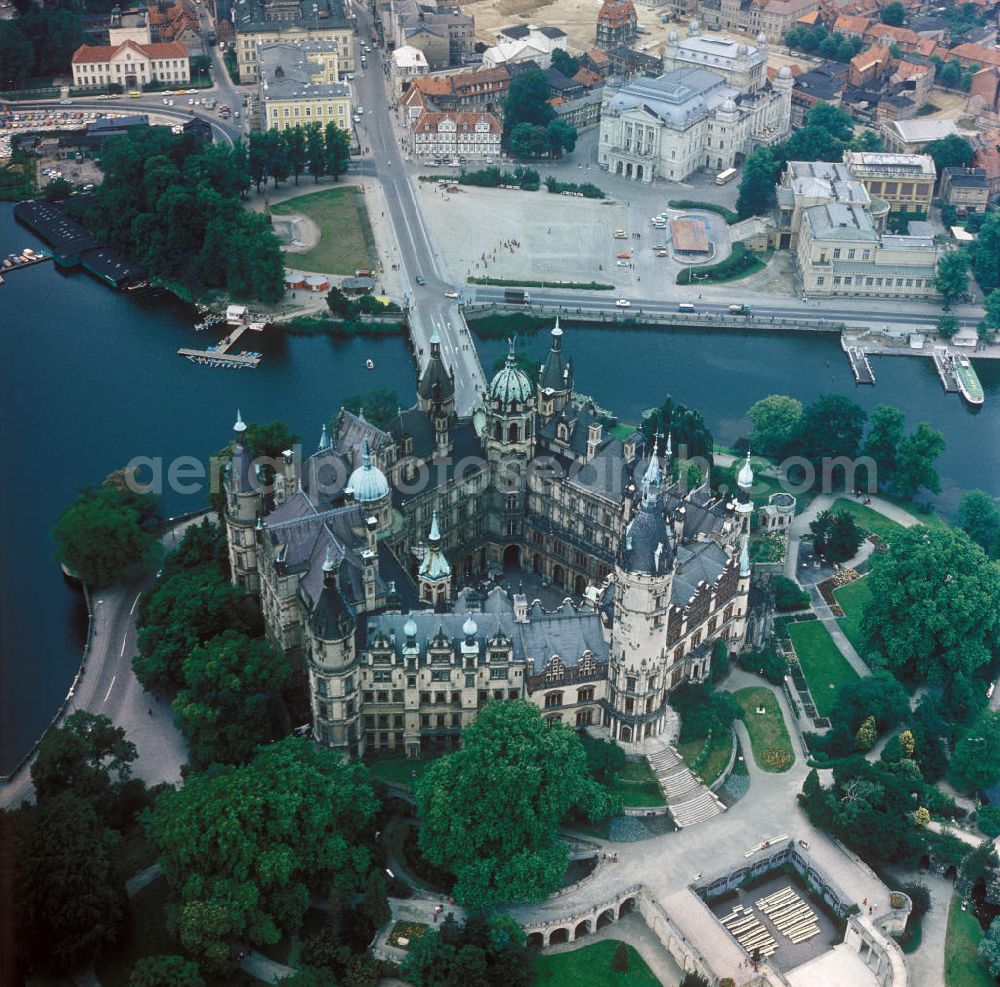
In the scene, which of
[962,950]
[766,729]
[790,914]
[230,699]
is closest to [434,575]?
[230,699]

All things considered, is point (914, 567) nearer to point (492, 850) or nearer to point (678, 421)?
point (678, 421)

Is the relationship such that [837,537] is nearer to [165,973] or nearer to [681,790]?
[681,790]

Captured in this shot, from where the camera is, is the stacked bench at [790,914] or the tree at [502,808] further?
the stacked bench at [790,914]

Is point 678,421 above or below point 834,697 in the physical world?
above

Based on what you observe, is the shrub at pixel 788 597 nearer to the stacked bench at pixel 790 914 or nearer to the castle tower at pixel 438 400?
the stacked bench at pixel 790 914

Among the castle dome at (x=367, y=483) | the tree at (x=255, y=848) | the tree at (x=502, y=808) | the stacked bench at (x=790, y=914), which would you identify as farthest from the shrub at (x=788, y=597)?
the tree at (x=255, y=848)

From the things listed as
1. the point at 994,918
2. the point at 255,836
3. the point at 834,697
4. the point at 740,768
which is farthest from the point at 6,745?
the point at 994,918
